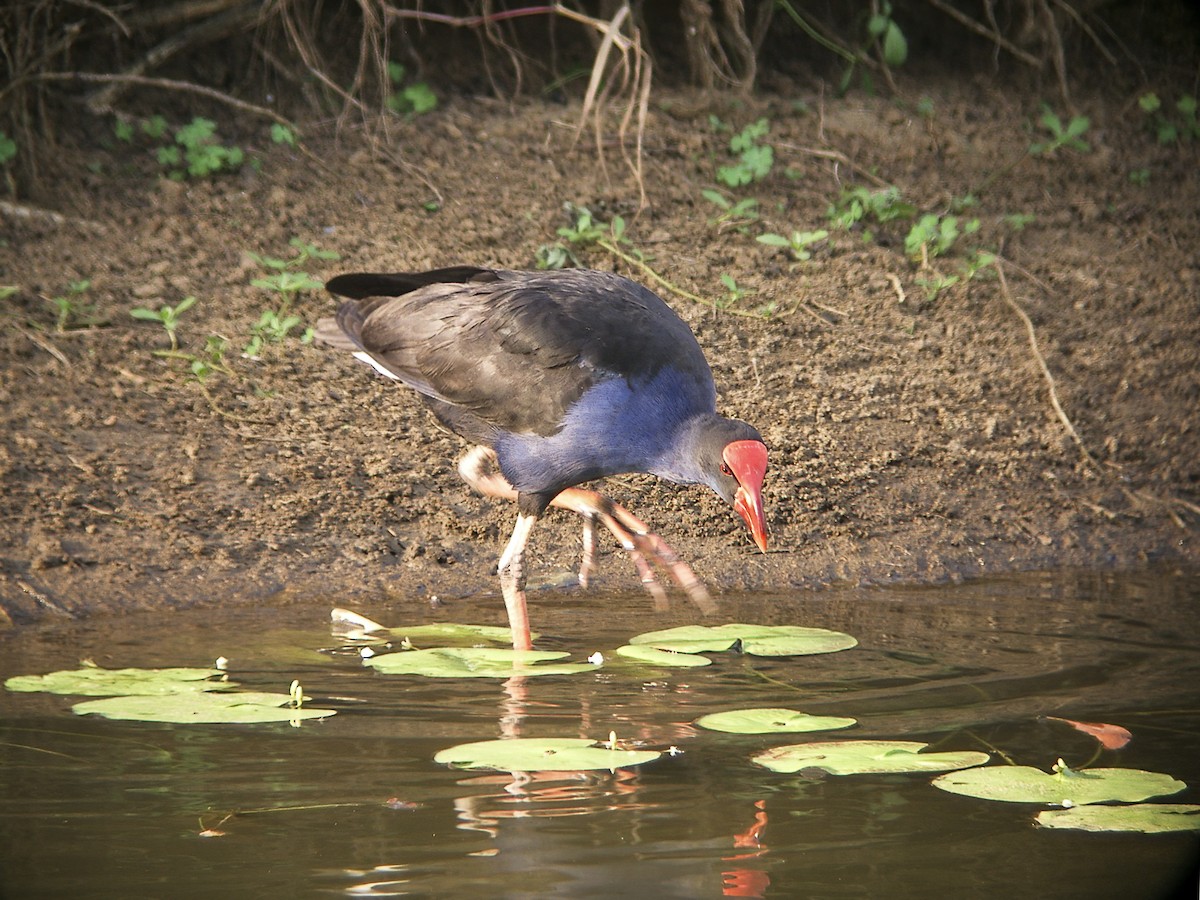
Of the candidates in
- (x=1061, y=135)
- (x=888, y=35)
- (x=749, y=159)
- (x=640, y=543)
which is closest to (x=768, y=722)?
(x=640, y=543)

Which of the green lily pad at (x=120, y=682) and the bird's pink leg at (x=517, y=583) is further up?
the bird's pink leg at (x=517, y=583)

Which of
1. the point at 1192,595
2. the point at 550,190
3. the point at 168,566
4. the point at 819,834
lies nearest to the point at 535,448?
the point at 168,566

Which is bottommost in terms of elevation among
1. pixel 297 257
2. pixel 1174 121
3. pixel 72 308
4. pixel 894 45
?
pixel 72 308

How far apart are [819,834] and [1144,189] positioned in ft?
20.0

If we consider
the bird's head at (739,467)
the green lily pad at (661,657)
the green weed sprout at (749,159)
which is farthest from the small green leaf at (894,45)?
the green lily pad at (661,657)

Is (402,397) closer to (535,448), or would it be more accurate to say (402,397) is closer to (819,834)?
(535,448)

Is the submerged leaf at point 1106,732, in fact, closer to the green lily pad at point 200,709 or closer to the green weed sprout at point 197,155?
the green lily pad at point 200,709

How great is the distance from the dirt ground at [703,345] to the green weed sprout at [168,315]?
A: 2.7 inches

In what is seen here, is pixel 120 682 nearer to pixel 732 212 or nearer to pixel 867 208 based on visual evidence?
pixel 732 212

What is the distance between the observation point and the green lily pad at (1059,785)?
327 cm

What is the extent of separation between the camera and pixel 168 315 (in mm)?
6223

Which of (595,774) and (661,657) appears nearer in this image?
(595,774)

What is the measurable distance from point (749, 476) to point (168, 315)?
3.10 metres

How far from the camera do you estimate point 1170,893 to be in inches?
114
